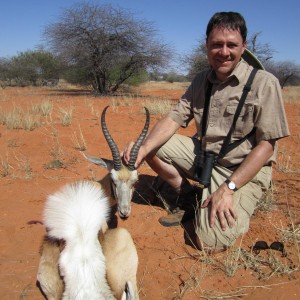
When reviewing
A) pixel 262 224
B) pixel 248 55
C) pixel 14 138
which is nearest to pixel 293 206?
pixel 262 224

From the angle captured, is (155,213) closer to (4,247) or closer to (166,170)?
(166,170)

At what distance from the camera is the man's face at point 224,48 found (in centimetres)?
333

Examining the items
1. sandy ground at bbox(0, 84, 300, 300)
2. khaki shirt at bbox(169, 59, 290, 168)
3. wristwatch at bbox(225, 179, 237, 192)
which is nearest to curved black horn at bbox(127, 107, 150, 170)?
khaki shirt at bbox(169, 59, 290, 168)

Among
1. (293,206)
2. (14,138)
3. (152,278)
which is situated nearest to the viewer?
(152,278)

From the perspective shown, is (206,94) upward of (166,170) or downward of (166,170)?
upward

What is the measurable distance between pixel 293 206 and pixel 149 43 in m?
17.2

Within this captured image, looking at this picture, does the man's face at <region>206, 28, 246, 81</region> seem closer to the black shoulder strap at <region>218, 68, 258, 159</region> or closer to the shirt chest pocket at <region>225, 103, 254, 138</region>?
the black shoulder strap at <region>218, 68, 258, 159</region>

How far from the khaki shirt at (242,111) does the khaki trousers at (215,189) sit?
201 millimetres

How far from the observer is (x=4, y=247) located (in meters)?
3.53

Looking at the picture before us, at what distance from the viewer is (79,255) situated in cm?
212

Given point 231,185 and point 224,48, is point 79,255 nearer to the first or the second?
point 231,185

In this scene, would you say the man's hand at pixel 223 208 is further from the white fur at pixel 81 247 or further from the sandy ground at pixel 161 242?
the white fur at pixel 81 247

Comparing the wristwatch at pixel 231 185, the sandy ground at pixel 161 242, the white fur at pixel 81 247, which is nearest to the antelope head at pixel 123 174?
the sandy ground at pixel 161 242

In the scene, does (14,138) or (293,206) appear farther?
(14,138)
